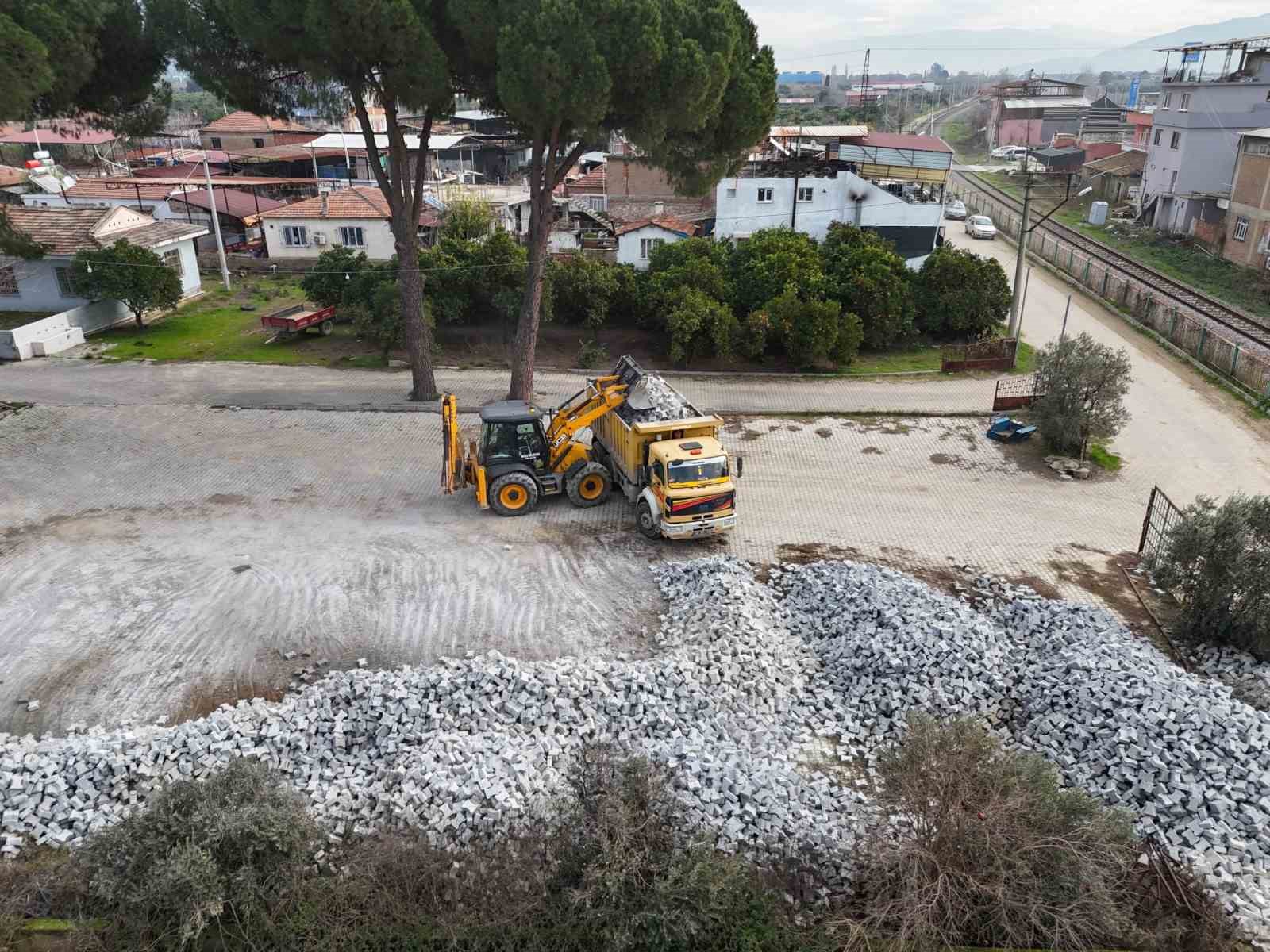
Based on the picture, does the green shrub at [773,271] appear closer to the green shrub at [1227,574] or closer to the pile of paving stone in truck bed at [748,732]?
the green shrub at [1227,574]

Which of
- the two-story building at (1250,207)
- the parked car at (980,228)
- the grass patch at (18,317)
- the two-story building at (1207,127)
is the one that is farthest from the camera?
the parked car at (980,228)

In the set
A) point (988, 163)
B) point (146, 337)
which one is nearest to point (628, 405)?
point (146, 337)

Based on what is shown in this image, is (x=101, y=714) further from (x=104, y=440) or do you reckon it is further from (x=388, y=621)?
(x=104, y=440)

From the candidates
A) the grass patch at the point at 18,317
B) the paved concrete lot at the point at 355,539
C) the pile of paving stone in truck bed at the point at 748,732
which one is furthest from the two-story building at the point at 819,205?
the grass patch at the point at 18,317

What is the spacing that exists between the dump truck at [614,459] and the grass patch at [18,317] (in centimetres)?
2079

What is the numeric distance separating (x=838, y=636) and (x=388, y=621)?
6600 millimetres

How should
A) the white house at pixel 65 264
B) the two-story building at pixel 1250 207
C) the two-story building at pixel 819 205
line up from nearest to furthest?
the white house at pixel 65 264, the two-story building at pixel 819 205, the two-story building at pixel 1250 207

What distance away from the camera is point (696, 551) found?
50.0ft

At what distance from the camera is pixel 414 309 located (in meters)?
22.2

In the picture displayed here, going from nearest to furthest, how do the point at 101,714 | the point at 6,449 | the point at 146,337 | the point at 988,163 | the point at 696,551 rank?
the point at 101,714 → the point at 696,551 → the point at 6,449 → the point at 146,337 → the point at 988,163

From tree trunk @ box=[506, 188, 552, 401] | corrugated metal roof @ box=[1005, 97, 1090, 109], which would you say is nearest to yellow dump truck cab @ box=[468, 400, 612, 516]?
tree trunk @ box=[506, 188, 552, 401]

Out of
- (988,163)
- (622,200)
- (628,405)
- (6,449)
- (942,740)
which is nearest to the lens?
(942,740)

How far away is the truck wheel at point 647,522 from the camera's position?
15.2 m

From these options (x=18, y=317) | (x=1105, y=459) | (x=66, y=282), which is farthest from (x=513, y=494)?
(x=18, y=317)
